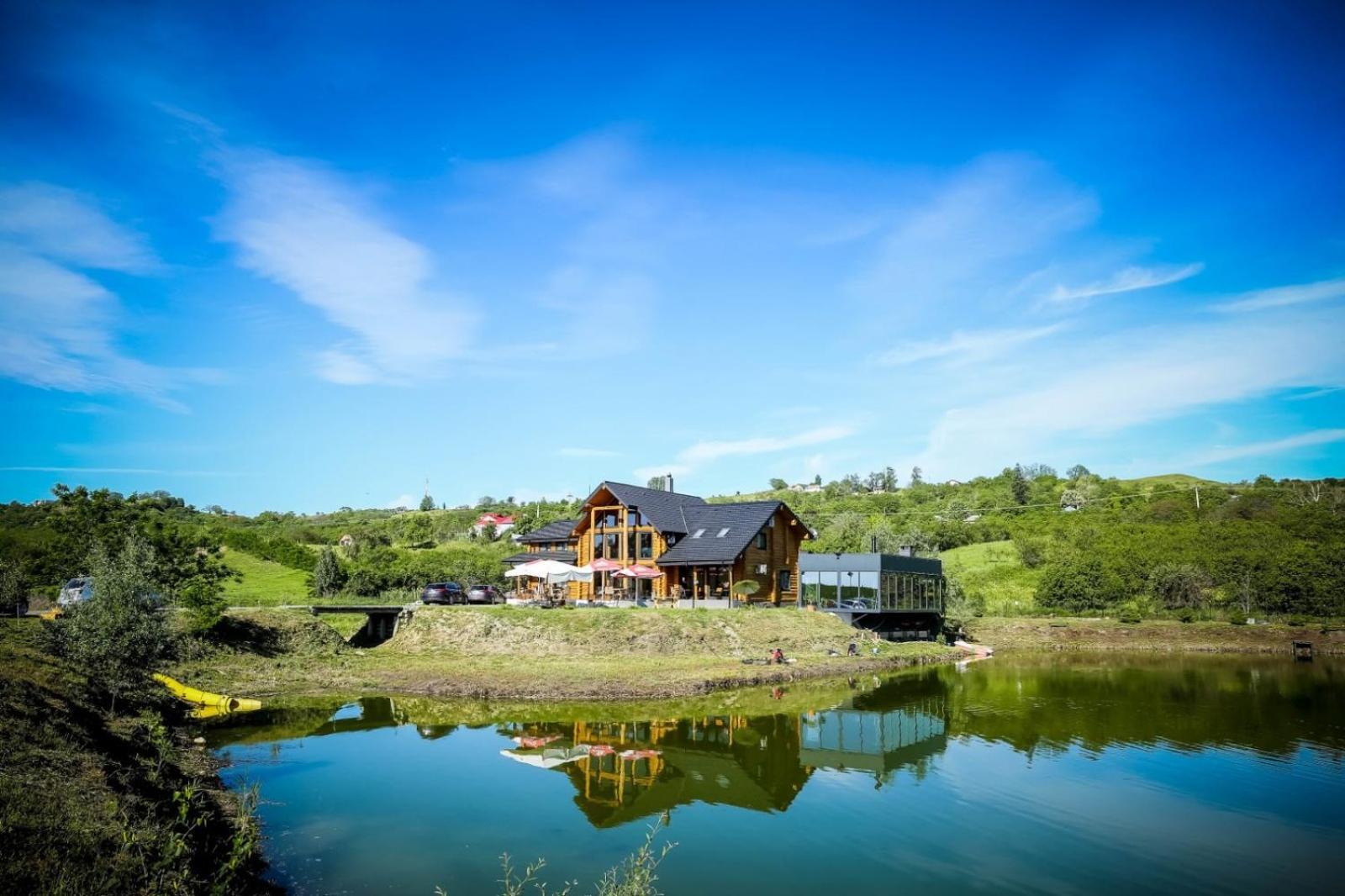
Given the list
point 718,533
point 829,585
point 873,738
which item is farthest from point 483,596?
point 873,738

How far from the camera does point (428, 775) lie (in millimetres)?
19094

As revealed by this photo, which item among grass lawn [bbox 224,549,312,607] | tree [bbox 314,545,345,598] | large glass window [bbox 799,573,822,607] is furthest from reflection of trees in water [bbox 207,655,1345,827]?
tree [bbox 314,545,345,598]

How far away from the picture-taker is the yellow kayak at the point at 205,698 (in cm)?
2564

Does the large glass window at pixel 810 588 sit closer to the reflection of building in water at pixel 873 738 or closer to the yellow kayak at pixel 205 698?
the reflection of building in water at pixel 873 738

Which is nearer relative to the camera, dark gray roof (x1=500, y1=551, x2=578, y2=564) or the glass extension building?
the glass extension building

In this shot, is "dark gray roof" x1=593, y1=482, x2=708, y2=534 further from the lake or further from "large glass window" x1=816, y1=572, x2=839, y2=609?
the lake

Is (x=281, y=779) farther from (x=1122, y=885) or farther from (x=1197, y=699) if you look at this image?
(x=1197, y=699)

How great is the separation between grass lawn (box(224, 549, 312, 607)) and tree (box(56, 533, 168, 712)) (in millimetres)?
26452

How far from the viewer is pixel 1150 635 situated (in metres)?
54.1

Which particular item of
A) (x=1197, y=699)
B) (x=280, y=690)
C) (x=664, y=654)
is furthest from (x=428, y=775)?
(x=1197, y=699)

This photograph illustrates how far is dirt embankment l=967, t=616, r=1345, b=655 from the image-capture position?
1988 inches

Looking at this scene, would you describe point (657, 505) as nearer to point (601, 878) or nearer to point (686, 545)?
point (686, 545)

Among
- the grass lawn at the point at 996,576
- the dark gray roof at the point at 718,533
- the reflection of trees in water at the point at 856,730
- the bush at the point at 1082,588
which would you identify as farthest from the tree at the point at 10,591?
the bush at the point at 1082,588

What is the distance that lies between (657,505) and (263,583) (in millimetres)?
29820
